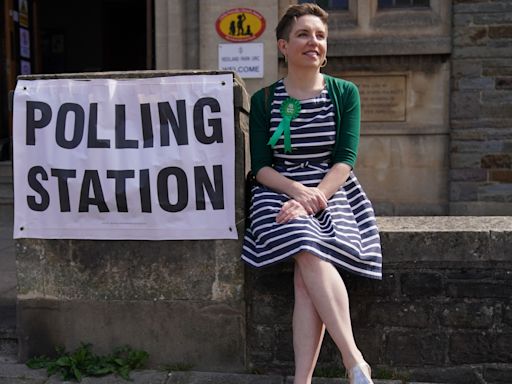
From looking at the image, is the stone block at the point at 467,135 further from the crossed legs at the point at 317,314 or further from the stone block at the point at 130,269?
the crossed legs at the point at 317,314

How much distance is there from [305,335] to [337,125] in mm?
1013

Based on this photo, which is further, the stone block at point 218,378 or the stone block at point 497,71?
the stone block at point 497,71

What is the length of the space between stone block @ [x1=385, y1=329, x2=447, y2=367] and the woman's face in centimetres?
143

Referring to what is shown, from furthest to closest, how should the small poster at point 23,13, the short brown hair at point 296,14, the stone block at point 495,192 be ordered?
the small poster at point 23,13 → the stone block at point 495,192 → the short brown hair at point 296,14

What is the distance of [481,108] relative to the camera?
7.30 metres

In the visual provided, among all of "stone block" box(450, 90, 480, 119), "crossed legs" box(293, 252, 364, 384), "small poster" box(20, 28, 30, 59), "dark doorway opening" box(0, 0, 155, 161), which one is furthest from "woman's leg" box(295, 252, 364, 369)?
"dark doorway opening" box(0, 0, 155, 161)

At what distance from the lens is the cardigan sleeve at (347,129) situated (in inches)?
114

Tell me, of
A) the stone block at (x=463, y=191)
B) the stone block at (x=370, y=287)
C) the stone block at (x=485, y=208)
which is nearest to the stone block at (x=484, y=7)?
the stone block at (x=463, y=191)

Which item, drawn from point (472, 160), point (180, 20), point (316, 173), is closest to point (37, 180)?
point (316, 173)

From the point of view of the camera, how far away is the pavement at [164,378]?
9.73 feet

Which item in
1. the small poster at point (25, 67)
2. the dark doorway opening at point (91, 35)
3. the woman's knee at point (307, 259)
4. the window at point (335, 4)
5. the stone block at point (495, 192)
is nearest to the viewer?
the woman's knee at point (307, 259)

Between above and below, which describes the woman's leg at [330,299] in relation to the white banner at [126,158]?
below

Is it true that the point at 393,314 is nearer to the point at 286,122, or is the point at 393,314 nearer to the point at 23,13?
the point at 286,122

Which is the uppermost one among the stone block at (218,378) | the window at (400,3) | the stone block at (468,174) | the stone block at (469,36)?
the window at (400,3)
